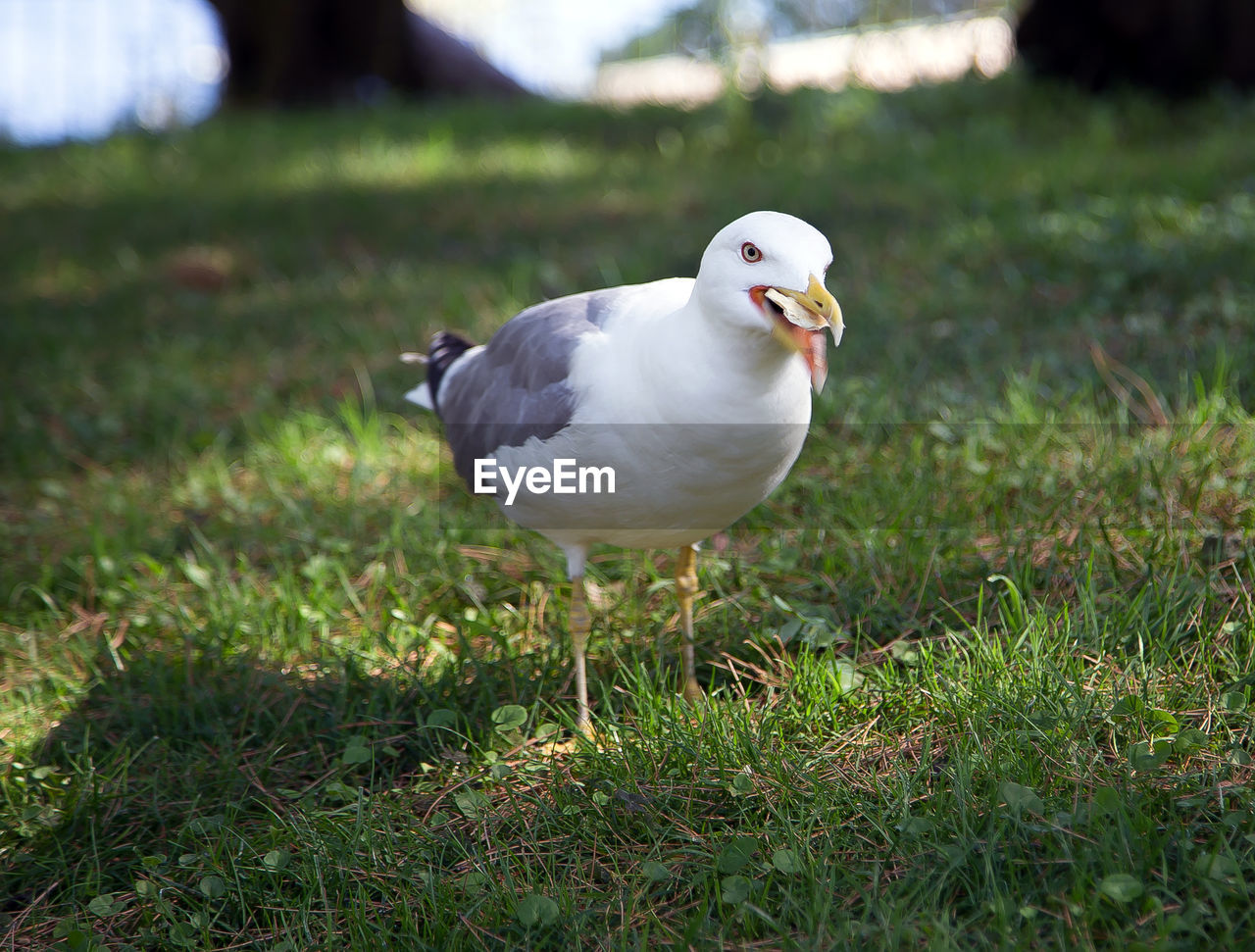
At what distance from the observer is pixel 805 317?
6.83 ft

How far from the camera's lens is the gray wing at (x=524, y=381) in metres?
2.59

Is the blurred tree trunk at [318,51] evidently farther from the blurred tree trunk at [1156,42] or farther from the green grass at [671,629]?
the blurred tree trunk at [1156,42]

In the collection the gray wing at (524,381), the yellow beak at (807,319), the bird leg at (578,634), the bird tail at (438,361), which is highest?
the yellow beak at (807,319)

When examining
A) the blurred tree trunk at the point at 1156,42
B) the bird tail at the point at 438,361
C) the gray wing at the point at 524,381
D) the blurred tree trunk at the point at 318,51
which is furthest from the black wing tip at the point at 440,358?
the blurred tree trunk at the point at 318,51

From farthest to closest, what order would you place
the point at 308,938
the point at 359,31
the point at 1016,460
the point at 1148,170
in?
1. the point at 359,31
2. the point at 1148,170
3. the point at 1016,460
4. the point at 308,938

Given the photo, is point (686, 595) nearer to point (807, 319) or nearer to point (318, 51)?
point (807, 319)

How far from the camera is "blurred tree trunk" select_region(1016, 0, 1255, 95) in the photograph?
7297mm

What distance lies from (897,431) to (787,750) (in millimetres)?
1662

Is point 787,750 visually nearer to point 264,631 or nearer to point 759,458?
point 759,458

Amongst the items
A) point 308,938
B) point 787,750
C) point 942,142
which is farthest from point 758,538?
point 942,142

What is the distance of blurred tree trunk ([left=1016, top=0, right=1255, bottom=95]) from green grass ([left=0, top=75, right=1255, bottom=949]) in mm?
1993

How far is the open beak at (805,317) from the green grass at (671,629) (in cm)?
87

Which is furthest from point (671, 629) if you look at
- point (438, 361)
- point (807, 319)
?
point (807, 319)

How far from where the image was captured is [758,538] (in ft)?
11.2
